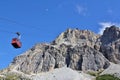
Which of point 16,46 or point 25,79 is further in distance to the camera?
point 25,79

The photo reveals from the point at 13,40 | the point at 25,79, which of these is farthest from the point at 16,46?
the point at 25,79

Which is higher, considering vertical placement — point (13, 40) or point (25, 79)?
point (25, 79)

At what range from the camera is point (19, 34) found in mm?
58000

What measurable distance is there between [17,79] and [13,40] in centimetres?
13343

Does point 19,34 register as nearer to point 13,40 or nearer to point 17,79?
point 13,40

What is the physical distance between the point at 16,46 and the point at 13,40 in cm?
114

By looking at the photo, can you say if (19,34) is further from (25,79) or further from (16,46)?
(25,79)

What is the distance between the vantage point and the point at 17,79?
193 meters

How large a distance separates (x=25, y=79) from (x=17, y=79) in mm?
11494

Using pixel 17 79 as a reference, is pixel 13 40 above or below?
below

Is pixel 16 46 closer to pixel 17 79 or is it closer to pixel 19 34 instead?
pixel 19 34

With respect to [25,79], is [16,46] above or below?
below

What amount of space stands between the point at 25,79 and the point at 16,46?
4835 inches

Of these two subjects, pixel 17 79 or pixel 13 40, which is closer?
pixel 13 40
